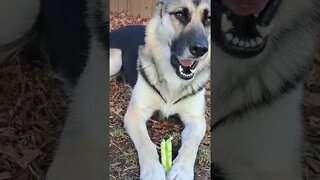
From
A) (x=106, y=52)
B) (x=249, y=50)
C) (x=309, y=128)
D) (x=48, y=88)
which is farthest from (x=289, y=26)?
A: (x=48, y=88)

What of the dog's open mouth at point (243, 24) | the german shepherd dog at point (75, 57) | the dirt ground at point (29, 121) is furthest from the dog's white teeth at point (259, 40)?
the german shepherd dog at point (75, 57)

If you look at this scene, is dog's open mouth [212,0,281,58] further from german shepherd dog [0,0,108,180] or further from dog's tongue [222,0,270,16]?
german shepherd dog [0,0,108,180]

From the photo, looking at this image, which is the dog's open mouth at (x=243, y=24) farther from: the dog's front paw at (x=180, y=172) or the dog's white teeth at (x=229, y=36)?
the dog's front paw at (x=180, y=172)

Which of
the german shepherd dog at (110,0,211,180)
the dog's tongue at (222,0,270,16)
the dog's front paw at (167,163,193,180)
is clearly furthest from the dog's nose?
the dog's front paw at (167,163,193,180)

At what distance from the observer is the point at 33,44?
60.3 inches

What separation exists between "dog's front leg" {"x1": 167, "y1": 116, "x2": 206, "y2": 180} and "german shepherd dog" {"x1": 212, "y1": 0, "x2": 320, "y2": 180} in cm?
4

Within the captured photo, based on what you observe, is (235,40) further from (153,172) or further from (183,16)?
(153,172)

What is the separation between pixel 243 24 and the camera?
1486 mm

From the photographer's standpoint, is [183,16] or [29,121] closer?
[183,16]

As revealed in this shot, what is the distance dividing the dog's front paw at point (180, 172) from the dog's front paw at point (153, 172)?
0.7 inches

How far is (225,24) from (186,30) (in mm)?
104

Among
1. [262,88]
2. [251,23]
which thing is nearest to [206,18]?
[251,23]

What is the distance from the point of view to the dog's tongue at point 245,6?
1.47 m

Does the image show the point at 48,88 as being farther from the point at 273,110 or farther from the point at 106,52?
the point at 273,110
